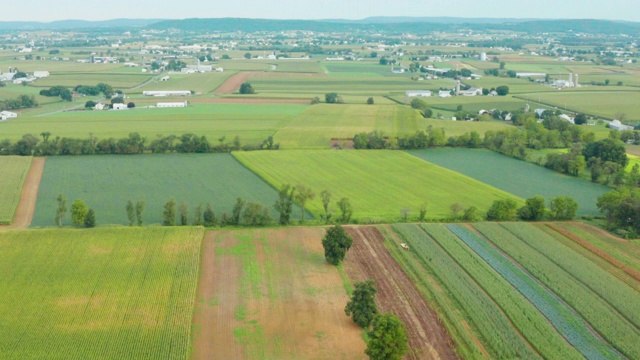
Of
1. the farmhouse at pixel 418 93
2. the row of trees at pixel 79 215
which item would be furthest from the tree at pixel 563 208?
the farmhouse at pixel 418 93

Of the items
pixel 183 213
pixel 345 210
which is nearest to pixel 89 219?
pixel 183 213

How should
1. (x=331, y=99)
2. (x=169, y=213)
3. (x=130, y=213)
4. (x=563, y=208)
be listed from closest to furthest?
(x=130, y=213) < (x=169, y=213) < (x=563, y=208) < (x=331, y=99)

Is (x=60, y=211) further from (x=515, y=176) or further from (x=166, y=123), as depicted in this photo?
(x=515, y=176)

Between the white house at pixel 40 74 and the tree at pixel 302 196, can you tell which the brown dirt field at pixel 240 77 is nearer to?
the white house at pixel 40 74

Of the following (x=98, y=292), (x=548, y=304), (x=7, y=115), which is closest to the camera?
(x=98, y=292)

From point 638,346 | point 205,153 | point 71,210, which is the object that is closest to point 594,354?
point 638,346

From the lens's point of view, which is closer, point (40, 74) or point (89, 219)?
point (89, 219)
